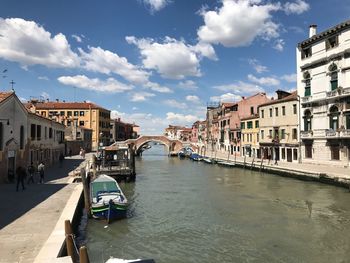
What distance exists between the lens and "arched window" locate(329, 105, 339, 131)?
104 feet

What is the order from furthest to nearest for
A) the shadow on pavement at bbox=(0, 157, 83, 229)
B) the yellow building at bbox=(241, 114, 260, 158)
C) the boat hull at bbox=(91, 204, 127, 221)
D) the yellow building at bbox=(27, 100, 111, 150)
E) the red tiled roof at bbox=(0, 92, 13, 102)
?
the yellow building at bbox=(27, 100, 111, 150) → the yellow building at bbox=(241, 114, 260, 158) → the red tiled roof at bbox=(0, 92, 13, 102) → the boat hull at bbox=(91, 204, 127, 221) → the shadow on pavement at bbox=(0, 157, 83, 229)

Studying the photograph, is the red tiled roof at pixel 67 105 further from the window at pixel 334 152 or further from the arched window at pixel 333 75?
the window at pixel 334 152

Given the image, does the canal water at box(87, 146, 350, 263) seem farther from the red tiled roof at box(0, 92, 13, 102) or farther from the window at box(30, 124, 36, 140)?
the red tiled roof at box(0, 92, 13, 102)

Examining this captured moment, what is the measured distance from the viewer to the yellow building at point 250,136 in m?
48.6

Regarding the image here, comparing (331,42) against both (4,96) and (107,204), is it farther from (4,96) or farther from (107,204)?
(4,96)

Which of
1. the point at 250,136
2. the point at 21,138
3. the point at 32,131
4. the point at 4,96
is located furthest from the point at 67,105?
the point at 4,96

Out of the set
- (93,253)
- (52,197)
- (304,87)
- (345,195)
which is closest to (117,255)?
(93,253)

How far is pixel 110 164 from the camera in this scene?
30406 millimetres

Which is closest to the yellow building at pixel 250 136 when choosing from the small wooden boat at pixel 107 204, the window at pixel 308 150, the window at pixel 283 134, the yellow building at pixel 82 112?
the window at pixel 283 134

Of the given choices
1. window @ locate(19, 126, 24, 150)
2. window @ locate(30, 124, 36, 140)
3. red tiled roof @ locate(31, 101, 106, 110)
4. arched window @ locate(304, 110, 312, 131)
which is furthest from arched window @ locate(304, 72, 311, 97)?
red tiled roof @ locate(31, 101, 106, 110)

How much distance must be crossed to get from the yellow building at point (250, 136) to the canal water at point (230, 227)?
2401 centimetres

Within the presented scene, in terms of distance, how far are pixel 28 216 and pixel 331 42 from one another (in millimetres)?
29843

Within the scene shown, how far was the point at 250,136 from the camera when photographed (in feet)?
167

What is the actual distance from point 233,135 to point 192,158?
8874 mm
